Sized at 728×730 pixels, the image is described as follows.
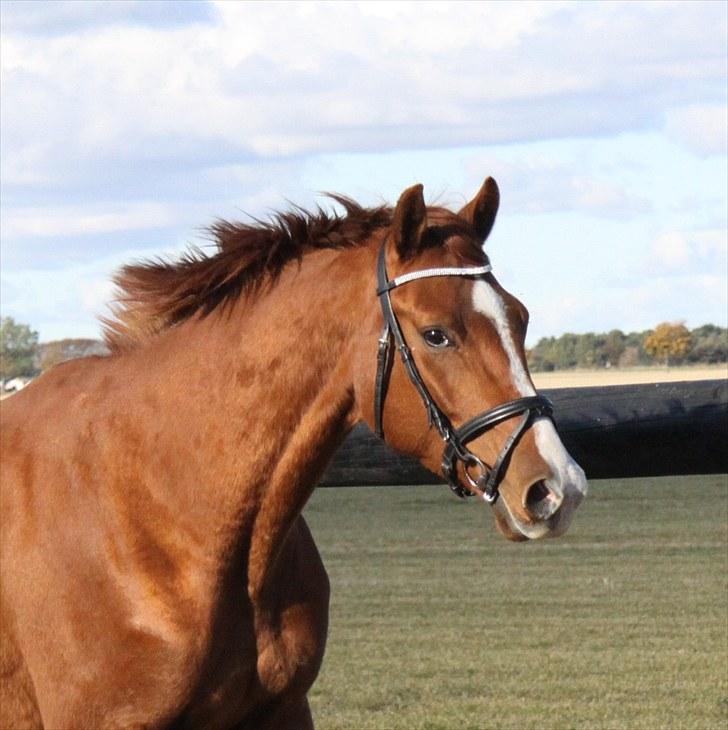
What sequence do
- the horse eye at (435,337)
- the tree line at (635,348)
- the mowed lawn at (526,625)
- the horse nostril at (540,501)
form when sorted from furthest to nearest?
the tree line at (635,348) → the mowed lawn at (526,625) → the horse eye at (435,337) → the horse nostril at (540,501)

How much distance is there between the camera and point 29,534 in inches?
155

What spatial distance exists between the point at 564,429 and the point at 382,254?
1.61m

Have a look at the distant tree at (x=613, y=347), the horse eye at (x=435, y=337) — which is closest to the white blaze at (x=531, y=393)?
the horse eye at (x=435, y=337)

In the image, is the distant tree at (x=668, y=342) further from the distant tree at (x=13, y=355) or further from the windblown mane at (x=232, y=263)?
the windblown mane at (x=232, y=263)

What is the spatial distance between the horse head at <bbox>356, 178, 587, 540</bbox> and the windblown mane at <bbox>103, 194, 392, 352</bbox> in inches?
8.0

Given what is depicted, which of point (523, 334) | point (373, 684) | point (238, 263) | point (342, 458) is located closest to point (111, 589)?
point (238, 263)

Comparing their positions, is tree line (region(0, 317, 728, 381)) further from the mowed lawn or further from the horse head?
the horse head

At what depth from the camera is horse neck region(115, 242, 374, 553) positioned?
3883 mm

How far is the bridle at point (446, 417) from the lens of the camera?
3.52 meters

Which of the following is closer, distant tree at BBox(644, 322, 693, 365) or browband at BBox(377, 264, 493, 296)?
browband at BBox(377, 264, 493, 296)

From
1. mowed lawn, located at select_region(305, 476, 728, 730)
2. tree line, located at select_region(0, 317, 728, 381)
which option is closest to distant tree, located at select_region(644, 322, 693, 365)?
tree line, located at select_region(0, 317, 728, 381)

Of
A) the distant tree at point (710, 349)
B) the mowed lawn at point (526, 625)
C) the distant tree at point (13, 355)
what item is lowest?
the distant tree at point (710, 349)

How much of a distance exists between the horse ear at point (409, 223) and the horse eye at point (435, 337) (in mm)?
226

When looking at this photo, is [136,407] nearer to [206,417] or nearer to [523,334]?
[206,417]
